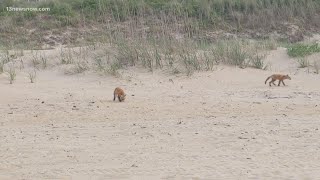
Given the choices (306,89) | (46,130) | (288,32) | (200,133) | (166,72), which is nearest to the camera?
(200,133)

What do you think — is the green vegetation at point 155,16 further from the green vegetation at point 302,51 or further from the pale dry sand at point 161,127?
the pale dry sand at point 161,127

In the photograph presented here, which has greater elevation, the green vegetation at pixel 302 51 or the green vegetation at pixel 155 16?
the green vegetation at pixel 155 16

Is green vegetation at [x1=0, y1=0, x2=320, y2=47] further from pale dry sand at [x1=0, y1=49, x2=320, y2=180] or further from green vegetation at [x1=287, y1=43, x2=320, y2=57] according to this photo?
pale dry sand at [x1=0, y1=49, x2=320, y2=180]

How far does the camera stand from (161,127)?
809cm

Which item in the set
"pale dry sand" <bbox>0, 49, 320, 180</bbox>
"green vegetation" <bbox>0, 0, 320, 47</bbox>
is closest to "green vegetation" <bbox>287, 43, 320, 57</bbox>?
"pale dry sand" <bbox>0, 49, 320, 180</bbox>

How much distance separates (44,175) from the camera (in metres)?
5.90

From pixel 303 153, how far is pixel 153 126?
2.39 meters

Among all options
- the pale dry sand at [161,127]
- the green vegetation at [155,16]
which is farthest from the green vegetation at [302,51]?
the green vegetation at [155,16]

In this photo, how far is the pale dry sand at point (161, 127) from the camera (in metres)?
6.04

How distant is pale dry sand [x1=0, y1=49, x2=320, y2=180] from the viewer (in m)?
6.04

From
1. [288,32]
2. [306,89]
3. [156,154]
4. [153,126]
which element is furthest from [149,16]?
[156,154]

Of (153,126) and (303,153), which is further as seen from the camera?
(153,126)

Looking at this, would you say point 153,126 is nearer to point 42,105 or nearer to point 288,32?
point 42,105

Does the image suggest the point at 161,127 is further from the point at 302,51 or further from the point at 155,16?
the point at 155,16
